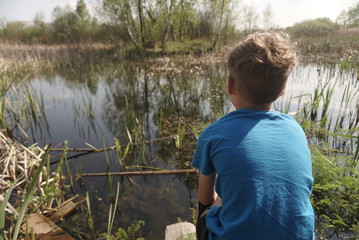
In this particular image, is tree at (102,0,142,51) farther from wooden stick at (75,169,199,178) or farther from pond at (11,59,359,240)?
wooden stick at (75,169,199,178)

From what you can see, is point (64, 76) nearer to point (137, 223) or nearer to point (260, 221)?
point (137, 223)

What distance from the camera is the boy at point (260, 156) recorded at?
89cm

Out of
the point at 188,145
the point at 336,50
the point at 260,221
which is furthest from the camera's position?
the point at 336,50

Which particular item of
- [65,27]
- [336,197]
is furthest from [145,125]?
[65,27]

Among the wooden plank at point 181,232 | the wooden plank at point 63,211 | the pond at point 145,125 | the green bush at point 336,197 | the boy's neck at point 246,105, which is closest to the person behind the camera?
the boy's neck at point 246,105

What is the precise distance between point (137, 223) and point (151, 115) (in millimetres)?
3614

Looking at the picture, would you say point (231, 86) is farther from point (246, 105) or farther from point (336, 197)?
point (336, 197)

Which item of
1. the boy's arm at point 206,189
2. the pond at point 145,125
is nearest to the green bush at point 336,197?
the pond at point 145,125

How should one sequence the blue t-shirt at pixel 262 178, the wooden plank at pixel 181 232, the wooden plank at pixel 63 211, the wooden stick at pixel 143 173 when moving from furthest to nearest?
the wooden stick at pixel 143 173
the wooden plank at pixel 63 211
the wooden plank at pixel 181 232
the blue t-shirt at pixel 262 178

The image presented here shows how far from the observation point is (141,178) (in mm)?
3537

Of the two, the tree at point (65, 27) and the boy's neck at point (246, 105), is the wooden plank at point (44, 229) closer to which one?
the boy's neck at point (246, 105)

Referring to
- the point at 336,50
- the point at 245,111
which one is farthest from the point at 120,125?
the point at 336,50

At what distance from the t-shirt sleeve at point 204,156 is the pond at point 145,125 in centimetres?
112

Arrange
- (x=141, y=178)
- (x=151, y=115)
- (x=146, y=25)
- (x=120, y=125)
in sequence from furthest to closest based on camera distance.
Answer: (x=146, y=25)
(x=151, y=115)
(x=120, y=125)
(x=141, y=178)
